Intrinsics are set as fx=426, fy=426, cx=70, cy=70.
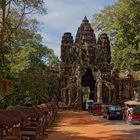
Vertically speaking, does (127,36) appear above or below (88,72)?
above

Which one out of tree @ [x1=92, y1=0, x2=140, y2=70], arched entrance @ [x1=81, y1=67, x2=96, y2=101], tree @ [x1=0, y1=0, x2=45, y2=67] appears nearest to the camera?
tree @ [x1=0, y1=0, x2=45, y2=67]

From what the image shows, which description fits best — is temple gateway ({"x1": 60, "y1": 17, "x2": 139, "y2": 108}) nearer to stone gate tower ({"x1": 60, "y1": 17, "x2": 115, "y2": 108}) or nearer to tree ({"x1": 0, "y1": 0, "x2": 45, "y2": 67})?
stone gate tower ({"x1": 60, "y1": 17, "x2": 115, "y2": 108})

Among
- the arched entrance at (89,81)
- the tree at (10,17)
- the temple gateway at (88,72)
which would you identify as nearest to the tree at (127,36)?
the temple gateway at (88,72)

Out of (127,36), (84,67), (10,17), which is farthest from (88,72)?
(10,17)

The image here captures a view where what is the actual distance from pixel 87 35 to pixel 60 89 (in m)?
9.46

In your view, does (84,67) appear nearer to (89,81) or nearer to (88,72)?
(88,72)

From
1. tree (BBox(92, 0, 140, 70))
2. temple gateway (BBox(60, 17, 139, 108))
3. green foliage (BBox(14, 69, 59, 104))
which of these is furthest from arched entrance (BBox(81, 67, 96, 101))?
green foliage (BBox(14, 69, 59, 104))

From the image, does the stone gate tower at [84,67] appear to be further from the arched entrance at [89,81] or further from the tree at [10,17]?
the tree at [10,17]

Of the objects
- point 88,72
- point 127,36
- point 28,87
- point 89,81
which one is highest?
point 127,36

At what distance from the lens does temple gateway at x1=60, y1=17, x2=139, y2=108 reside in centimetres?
6081

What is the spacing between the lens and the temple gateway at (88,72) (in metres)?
60.8

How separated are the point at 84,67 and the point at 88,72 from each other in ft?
9.53

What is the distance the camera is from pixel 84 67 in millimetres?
62156

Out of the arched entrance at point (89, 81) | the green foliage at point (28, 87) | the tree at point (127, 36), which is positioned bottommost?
the green foliage at point (28, 87)
